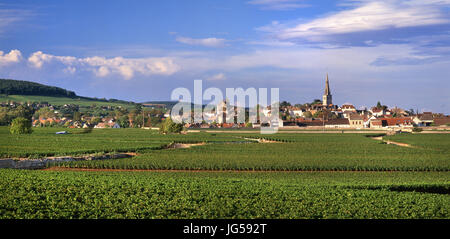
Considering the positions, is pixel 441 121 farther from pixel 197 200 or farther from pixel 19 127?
pixel 197 200

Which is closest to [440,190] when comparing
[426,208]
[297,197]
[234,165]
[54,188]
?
[426,208]

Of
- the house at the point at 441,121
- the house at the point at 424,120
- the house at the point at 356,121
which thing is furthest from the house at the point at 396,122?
the house at the point at 356,121

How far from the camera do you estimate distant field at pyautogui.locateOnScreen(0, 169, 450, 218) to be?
20312 millimetres

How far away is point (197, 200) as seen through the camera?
23.3 metres

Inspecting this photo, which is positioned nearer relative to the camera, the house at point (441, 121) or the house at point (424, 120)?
the house at point (441, 121)

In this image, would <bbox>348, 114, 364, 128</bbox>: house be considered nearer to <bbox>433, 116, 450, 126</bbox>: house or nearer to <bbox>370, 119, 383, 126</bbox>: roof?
<bbox>370, 119, 383, 126</bbox>: roof

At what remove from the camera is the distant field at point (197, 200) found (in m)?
20.3

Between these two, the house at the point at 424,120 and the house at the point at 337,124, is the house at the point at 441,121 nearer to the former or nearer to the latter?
the house at the point at 424,120

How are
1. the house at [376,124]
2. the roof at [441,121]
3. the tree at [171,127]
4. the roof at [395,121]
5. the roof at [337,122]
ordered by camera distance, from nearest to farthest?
the tree at [171,127]
the house at [376,124]
the roof at [395,121]
the roof at [441,121]
the roof at [337,122]

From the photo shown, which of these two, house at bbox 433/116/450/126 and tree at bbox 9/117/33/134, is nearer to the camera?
tree at bbox 9/117/33/134

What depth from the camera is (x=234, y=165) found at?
149 ft

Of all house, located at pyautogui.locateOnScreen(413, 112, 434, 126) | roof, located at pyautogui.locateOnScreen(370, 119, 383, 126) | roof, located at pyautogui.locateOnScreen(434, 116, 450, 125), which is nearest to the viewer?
roof, located at pyautogui.locateOnScreen(370, 119, 383, 126)

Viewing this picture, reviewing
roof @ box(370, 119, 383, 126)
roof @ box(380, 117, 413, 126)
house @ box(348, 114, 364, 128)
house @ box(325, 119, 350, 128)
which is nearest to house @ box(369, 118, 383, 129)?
roof @ box(370, 119, 383, 126)
